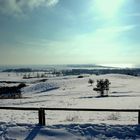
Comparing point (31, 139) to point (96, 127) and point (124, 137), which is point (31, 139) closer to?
point (96, 127)

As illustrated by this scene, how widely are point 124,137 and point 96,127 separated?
1.23 metres

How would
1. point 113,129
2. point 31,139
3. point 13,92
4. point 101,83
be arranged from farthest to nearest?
1. point 13,92
2. point 101,83
3. point 113,129
4. point 31,139

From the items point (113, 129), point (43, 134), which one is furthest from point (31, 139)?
point (113, 129)

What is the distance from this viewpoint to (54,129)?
11000 mm

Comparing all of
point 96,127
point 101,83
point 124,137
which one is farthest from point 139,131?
point 101,83

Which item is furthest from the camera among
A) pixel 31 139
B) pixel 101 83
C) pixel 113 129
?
pixel 101 83

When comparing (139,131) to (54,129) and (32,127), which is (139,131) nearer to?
(54,129)

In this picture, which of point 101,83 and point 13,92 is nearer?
point 101,83

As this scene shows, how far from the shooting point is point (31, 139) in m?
10.2

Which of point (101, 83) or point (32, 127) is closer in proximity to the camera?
point (32, 127)

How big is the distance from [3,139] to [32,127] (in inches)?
57.2

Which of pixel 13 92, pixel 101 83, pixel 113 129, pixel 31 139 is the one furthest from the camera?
pixel 13 92

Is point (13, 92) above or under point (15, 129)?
under

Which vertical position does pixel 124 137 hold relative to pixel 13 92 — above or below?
above
